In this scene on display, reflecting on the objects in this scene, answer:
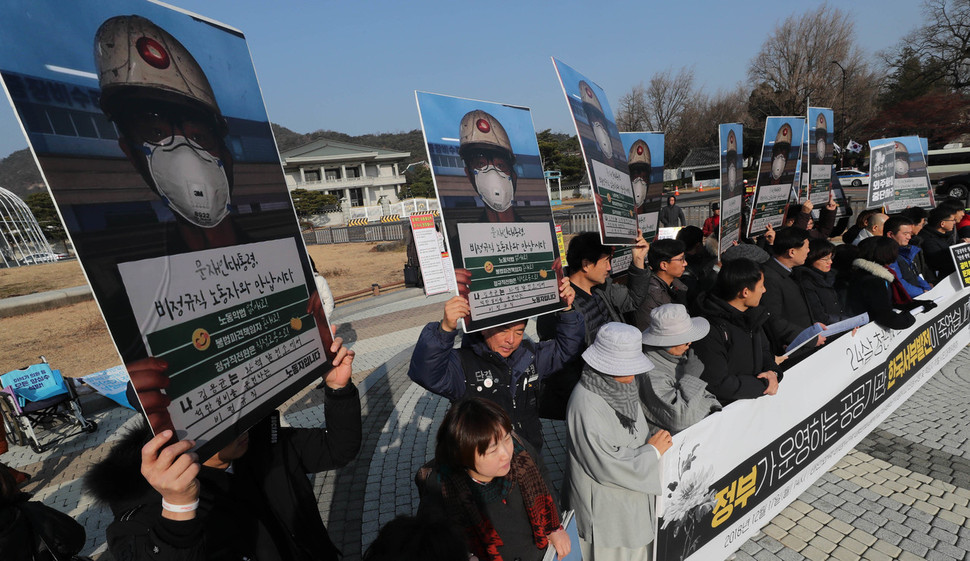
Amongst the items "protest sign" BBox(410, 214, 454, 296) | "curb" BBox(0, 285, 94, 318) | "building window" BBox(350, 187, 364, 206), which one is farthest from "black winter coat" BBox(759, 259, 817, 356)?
A: "building window" BBox(350, 187, 364, 206)

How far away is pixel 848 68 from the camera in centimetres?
3750

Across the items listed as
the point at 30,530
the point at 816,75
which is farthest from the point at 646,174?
the point at 816,75

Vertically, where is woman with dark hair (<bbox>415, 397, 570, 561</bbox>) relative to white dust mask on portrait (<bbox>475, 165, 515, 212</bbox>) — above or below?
Result: below

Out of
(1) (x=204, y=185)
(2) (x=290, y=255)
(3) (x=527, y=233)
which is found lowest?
(3) (x=527, y=233)

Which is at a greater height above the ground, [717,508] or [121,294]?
[121,294]

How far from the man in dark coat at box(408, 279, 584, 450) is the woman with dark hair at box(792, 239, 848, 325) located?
2.58 metres

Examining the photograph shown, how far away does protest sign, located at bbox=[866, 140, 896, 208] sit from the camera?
730 centimetres

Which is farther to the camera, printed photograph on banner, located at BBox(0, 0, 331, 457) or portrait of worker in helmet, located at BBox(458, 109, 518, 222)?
portrait of worker in helmet, located at BBox(458, 109, 518, 222)

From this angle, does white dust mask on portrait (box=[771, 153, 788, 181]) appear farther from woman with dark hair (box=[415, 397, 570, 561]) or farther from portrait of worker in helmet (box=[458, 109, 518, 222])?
woman with dark hair (box=[415, 397, 570, 561])

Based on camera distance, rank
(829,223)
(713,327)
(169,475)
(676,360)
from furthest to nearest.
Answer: (829,223) → (713,327) → (676,360) → (169,475)

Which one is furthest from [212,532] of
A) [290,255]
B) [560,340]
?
[560,340]

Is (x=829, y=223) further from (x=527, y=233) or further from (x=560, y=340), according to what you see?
(x=527, y=233)

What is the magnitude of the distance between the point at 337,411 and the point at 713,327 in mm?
2445

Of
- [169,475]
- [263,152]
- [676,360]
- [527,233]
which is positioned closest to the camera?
[169,475]
